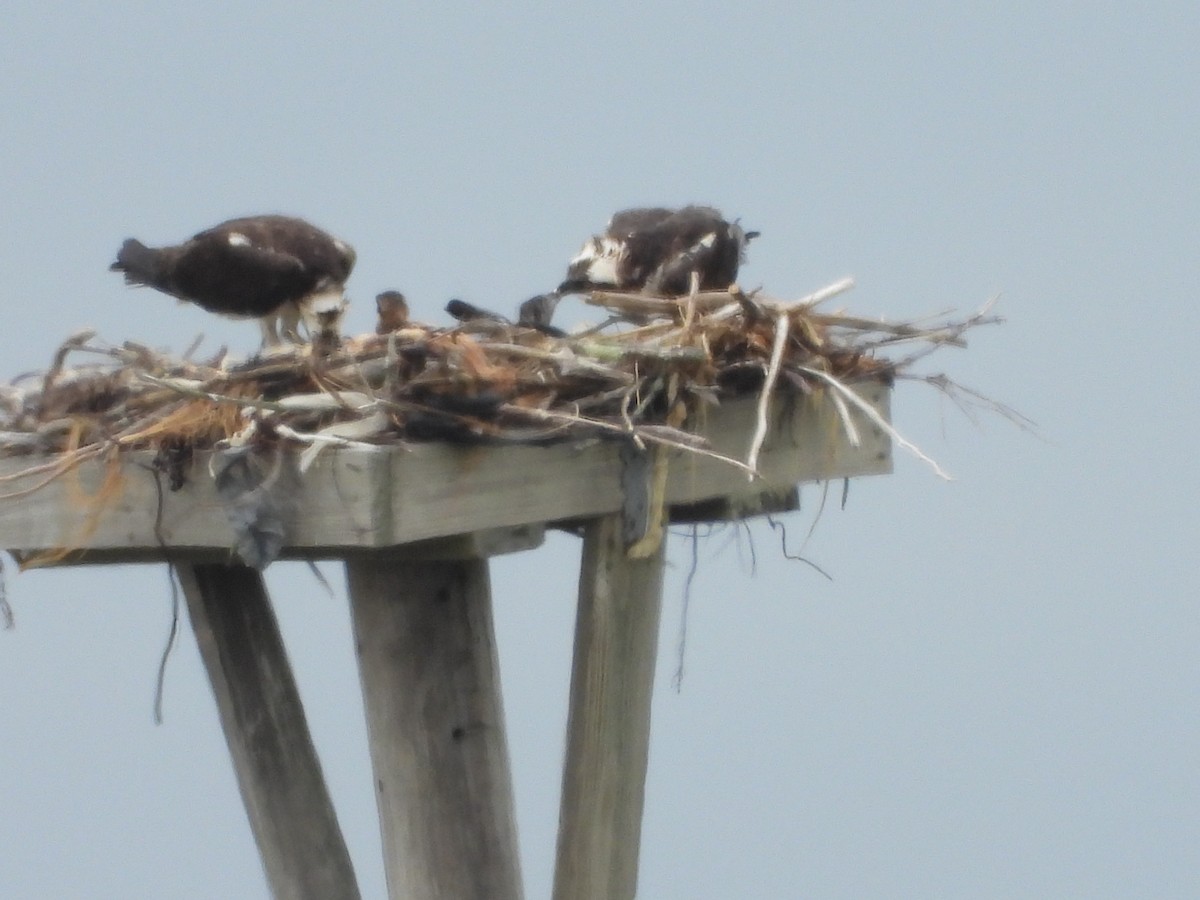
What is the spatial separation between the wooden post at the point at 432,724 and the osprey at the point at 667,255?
1512 mm

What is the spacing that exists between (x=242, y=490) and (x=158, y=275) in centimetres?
229

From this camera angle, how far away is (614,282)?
448 cm

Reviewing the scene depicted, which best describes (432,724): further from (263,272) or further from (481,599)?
(263,272)

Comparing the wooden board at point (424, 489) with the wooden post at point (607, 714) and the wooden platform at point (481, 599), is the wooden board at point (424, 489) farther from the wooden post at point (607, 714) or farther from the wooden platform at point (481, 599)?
the wooden post at point (607, 714)

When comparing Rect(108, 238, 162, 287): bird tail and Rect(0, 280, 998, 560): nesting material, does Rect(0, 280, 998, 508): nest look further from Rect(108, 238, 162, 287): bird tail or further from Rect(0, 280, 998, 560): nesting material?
Rect(108, 238, 162, 287): bird tail

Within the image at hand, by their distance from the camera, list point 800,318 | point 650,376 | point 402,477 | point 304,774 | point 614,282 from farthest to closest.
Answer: point 614,282
point 304,774
point 800,318
point 650,376
point 402,477

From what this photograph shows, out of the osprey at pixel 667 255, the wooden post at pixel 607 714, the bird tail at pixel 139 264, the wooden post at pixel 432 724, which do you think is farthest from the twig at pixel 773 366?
the bird tail at pixel 139 264

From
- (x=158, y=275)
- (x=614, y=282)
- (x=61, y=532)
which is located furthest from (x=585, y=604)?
(x=158, y=275)

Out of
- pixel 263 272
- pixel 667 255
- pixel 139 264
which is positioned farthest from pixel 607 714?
pixel 139 264

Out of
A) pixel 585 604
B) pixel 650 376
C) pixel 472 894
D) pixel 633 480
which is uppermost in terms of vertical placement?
pixel 650 376

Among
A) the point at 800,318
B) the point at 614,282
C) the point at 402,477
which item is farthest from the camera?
the point at 614,282

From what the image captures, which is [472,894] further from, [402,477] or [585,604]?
[402,477]

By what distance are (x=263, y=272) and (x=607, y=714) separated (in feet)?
6.31

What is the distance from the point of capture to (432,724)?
291cm
